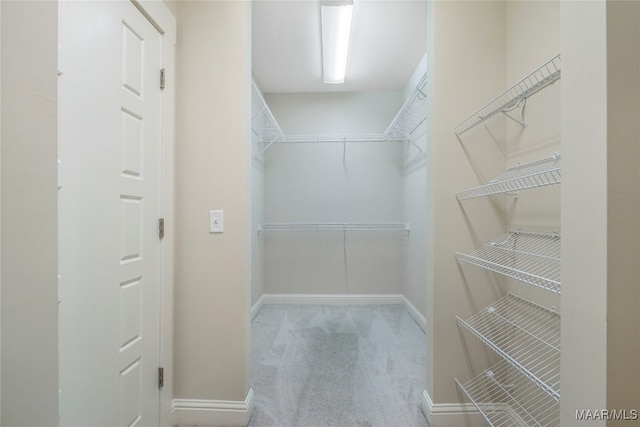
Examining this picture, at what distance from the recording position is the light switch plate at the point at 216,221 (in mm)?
1454

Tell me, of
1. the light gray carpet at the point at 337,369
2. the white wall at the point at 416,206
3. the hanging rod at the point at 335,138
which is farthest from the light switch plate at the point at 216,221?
the hanging rod at the point at 335,138

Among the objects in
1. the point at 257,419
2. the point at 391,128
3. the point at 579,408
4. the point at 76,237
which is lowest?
the point at 257,419

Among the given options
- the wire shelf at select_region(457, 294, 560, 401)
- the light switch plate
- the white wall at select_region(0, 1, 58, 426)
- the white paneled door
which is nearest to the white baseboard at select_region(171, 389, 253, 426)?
the white paneled door

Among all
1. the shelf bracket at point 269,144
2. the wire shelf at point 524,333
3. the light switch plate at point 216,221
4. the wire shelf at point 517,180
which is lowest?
the wire shelf at point 524,333

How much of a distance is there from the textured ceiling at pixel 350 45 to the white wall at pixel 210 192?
82 centimetres

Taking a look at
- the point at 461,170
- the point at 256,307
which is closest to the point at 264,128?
the point at 256,307

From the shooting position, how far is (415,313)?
2895mm

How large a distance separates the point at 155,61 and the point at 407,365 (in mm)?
2446

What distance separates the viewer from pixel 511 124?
55.7 inches

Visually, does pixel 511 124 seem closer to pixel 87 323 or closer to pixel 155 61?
pixel 155 61

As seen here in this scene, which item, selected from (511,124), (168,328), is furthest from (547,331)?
(168,328)

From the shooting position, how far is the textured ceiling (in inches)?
81.0

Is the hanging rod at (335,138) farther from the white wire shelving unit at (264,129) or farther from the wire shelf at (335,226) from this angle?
the wire shelf at (335,226)

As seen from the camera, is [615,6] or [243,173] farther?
[243,173]
